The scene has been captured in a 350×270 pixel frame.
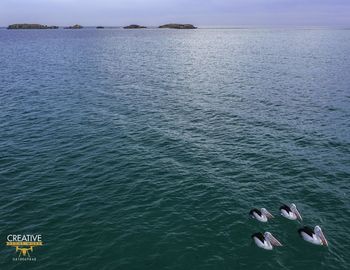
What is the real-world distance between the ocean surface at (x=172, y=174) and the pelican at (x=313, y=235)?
44 cm

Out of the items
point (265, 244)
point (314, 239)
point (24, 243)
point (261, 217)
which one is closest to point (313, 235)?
point (314, 239)

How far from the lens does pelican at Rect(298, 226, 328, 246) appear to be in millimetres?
24219

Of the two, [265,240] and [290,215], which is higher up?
[265,240]

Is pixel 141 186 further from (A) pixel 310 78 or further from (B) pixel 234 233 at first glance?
(A) pixel 310 78

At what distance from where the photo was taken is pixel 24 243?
24516 mm

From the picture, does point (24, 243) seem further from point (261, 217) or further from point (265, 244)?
point (261, 217)

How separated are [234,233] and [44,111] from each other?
4364 cm

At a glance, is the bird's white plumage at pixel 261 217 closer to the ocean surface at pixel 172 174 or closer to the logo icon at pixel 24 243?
the ocean surface at pixel 172 174

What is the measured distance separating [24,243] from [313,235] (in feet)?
73.1

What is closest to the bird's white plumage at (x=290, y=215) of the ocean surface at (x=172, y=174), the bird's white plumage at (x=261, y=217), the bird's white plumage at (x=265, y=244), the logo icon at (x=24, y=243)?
the ocean surface at (x=172, y=174)

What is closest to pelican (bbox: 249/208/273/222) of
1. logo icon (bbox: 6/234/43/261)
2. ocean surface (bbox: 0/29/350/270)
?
ocean surface (bbox: 0/29/350/270)

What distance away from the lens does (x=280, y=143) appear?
42.8m

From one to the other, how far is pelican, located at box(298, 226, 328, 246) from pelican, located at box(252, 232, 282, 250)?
214cm

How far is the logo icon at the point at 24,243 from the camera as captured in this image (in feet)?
76.5
